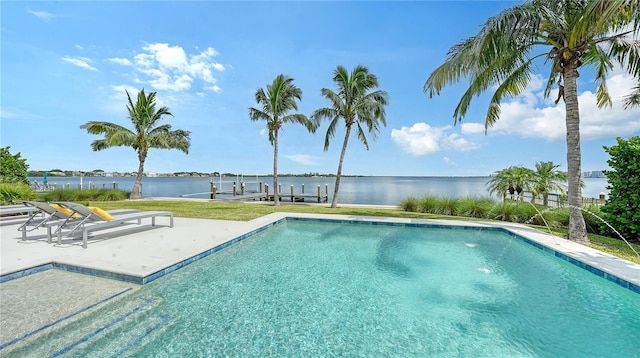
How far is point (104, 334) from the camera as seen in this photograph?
264 centimetres

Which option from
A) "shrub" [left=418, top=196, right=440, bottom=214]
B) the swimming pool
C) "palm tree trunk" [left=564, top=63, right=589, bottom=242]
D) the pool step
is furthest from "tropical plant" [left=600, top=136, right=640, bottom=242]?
the pool step

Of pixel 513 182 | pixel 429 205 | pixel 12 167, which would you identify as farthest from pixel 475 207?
pixel 12 167

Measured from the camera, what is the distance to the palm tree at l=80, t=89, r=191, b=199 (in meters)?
16.6

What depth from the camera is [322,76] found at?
15.3m

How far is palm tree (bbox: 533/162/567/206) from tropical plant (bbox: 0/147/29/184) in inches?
966

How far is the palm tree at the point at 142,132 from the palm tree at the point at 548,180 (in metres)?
20.6

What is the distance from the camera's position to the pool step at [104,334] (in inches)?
93.0

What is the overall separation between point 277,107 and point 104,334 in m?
12.5

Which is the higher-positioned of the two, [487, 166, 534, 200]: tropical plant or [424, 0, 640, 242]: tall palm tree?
[424, 0, 640, 242]: tall palm tree

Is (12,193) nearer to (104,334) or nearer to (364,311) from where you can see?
(104,334)

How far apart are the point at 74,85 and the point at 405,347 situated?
17.0 metres

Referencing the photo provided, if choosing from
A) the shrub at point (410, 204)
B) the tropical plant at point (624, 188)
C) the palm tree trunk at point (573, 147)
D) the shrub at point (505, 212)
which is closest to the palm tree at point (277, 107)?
the shrub at point (410, 204)

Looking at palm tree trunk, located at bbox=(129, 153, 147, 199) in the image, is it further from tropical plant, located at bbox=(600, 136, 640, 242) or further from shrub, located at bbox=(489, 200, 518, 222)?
tropical plant, located at bbox=(600, 136, 640, 242)

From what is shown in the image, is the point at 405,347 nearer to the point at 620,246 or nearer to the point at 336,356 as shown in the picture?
the point at 336,356
